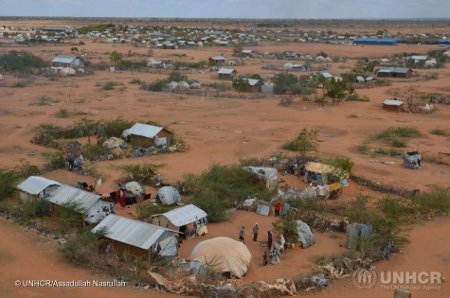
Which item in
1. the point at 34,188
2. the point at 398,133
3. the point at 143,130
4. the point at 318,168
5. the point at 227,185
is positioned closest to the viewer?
the point at 34,188

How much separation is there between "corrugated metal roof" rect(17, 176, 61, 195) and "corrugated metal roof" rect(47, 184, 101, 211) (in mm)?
500

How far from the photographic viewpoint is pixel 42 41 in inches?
2995

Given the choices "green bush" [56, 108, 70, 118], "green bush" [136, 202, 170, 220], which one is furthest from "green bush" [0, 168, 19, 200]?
"green bush" [56, 108, 70, 118]

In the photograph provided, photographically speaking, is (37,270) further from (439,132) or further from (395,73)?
(395,73)

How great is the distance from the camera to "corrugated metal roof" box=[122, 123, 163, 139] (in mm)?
22902

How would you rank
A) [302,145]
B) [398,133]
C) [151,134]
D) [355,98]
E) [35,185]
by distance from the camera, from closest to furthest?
[35,185], [302,145], [151,134], [398,133], [355,98]

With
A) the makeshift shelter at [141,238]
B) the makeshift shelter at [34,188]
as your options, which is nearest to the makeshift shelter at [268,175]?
the makeshift shelter at [141,238]

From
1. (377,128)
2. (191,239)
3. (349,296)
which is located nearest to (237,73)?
(377,128)

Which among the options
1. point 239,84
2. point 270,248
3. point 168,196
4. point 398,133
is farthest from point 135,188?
point 239,84

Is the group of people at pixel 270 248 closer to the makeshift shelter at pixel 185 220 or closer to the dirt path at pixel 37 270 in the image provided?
the makeshift shelter at pixel 185 220

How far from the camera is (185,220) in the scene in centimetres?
1408

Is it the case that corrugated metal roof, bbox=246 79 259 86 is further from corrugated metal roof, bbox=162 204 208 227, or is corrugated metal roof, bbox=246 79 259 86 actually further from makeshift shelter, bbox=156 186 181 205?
corrugated metal roof, bbox=162 204 208 227

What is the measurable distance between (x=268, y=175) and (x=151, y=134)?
22.8 feet

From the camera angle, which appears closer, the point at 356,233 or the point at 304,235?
the point at 356,233
